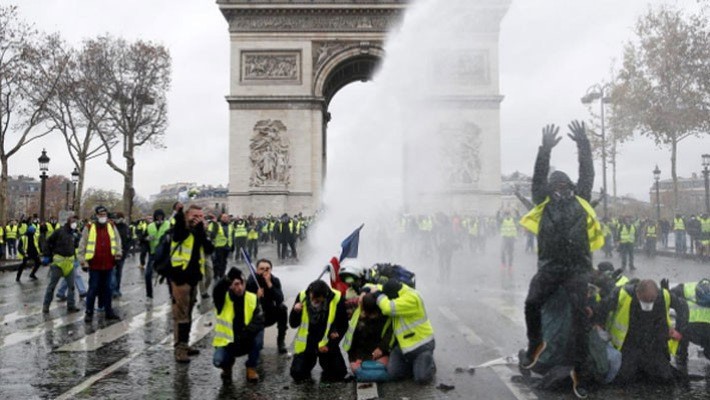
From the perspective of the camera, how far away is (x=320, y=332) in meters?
6.41

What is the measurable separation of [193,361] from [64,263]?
502cm

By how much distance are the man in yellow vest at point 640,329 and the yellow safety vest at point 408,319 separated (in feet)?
5.63

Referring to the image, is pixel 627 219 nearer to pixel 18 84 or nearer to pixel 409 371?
pixel 409 371

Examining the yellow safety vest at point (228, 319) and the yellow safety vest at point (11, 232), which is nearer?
the yellow safety vest at point (228, 319)

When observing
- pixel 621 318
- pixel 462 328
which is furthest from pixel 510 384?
pixel 462 328

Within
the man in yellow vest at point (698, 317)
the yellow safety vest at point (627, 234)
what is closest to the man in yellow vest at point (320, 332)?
the man in yellow vest at point (698, 317)

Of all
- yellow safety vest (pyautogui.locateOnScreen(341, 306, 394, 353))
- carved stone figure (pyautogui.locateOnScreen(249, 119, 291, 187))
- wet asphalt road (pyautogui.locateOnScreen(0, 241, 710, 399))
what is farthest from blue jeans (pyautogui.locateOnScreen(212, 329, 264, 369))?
carved stone figure (pyautogui.locateOnScreen(249, 119, 291, 187))

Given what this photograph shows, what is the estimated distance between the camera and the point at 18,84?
1117 inches

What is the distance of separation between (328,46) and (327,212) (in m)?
14.5

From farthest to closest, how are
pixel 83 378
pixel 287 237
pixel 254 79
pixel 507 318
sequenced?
pixel 254 79 < pixel 287 237 < pixel 507 318 < pixel 83 378

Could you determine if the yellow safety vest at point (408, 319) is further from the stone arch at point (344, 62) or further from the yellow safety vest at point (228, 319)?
the stone arch at point (344, 62)

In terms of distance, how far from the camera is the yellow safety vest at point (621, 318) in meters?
6.23

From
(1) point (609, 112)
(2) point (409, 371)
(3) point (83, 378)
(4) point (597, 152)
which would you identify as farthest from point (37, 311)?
(4) point (597, 152)

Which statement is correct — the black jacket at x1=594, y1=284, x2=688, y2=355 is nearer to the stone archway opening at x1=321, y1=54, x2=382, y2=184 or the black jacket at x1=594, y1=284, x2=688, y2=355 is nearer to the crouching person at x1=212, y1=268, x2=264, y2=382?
the crouching person at x1=212, y1=268, x2=264, y2=382
